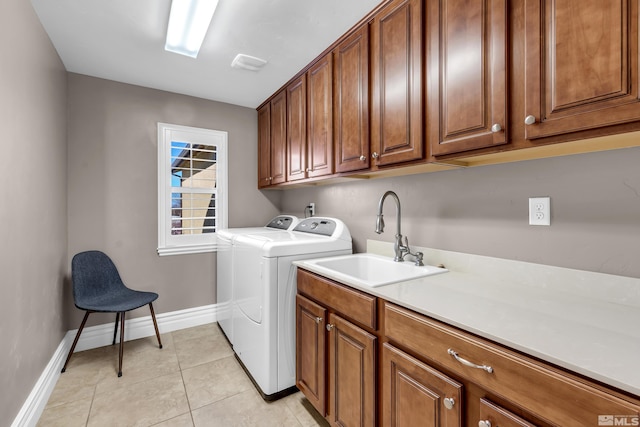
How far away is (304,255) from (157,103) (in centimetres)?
211

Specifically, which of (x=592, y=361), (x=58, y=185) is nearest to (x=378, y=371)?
(x=592, y=361)

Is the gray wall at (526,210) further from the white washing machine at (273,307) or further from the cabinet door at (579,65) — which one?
the white washing machine at (273,307)

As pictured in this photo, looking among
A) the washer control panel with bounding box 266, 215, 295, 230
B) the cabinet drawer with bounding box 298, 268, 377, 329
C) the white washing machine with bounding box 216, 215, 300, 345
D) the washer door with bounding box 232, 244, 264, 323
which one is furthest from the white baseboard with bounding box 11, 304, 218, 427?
the cabinet drawer with bounding box 298, 268, 377, 329

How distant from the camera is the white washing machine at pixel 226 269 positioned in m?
2.43

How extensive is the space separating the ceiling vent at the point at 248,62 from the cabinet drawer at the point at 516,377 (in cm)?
201

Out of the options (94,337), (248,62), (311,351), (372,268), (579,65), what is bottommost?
(94,337)

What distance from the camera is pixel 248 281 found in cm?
203

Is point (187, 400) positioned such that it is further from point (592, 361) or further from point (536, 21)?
point (536, 21)

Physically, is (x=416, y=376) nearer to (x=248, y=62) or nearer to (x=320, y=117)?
(x=320, y=117)

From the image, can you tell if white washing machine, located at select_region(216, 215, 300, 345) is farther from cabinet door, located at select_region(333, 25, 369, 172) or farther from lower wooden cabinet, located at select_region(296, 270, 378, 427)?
cabinet door, located at select_region(333, 25, 369, 172)

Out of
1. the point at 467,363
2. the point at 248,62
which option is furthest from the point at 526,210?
the point at 248,62

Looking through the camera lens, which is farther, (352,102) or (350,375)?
(352,102)

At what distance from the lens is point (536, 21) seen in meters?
0.98

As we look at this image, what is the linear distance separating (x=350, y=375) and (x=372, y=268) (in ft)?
2.25
